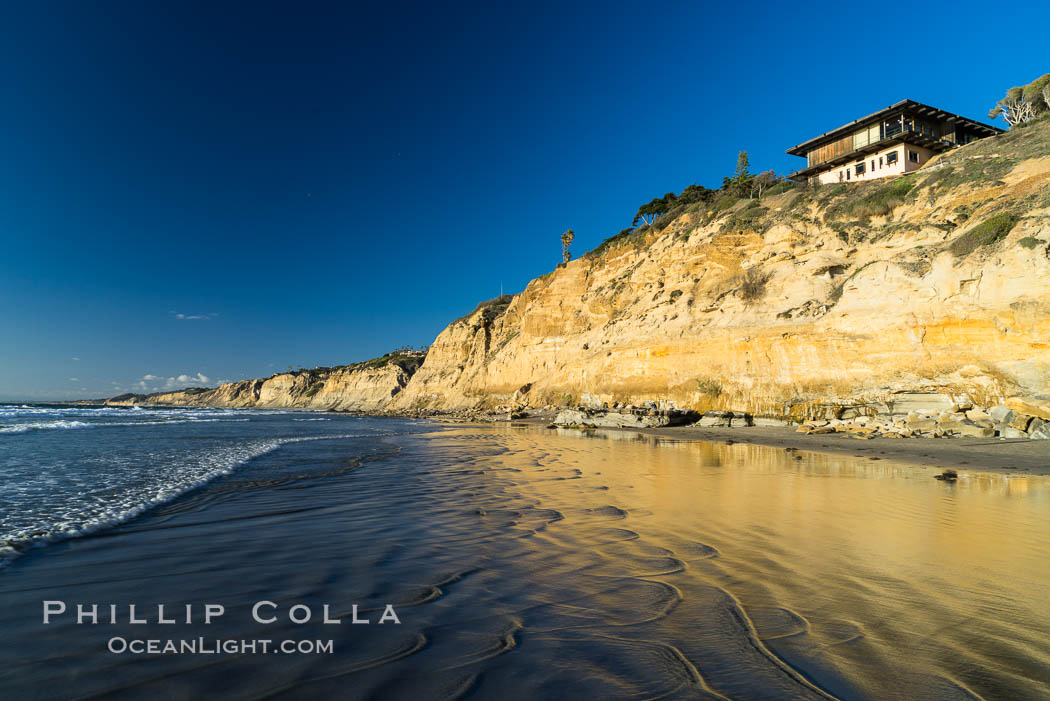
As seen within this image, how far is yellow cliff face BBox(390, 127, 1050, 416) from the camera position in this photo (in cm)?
1592

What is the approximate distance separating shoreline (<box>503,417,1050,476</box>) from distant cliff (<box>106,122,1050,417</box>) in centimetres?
335

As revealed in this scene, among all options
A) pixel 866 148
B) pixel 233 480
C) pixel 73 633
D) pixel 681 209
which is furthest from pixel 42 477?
pixel 866 148

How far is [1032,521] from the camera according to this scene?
5883mm

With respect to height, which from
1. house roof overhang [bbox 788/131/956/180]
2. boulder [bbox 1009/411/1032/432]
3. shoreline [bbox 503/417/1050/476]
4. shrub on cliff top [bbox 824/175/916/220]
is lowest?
shoreline [bbox 503/417/1050/476]

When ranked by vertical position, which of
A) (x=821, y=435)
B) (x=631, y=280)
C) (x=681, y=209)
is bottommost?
(x=821, y=435)

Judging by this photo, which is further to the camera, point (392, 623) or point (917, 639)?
point (392, 623)

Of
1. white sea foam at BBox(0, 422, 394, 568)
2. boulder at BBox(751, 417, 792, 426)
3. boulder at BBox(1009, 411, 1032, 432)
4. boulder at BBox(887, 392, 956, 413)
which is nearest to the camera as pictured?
white sea foam at BBox(0, 422, 394, 568)

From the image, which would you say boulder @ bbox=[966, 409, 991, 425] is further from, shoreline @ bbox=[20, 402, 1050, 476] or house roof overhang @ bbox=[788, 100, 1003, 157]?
house roof overhang @ bbox=[788, 100, 1003, 157]

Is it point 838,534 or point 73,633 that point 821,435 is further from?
point 73,633

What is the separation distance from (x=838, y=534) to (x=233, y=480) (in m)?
10.4

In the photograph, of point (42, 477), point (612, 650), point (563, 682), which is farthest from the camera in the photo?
point (42, 477)

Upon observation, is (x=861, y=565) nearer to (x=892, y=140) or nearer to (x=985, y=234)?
(x=985, y=234)

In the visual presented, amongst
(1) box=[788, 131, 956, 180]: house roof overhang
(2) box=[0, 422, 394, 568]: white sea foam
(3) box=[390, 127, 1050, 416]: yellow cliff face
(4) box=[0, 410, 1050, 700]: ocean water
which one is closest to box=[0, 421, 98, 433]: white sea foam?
(2) box=[0, 422, 394, 568]: white sea foam

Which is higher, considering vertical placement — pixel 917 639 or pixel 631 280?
pixel 631 280
